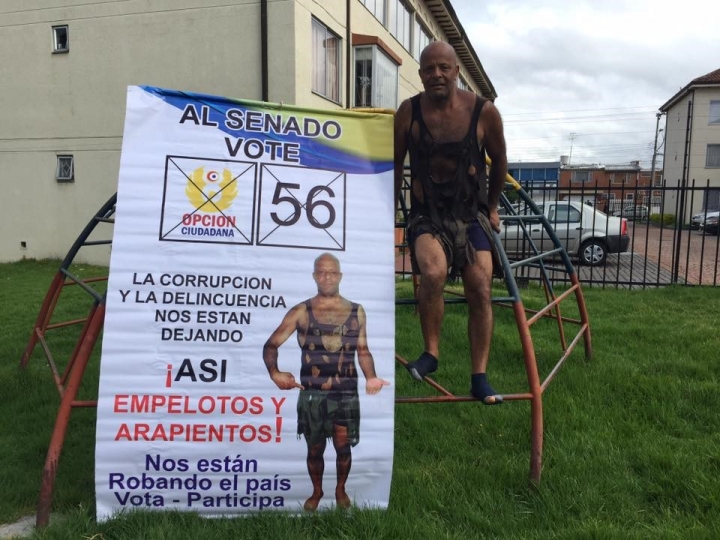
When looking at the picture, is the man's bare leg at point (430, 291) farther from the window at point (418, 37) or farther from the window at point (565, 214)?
the window at point (418, 37)

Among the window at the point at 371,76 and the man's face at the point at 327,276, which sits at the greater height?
the window at the point at 371,76

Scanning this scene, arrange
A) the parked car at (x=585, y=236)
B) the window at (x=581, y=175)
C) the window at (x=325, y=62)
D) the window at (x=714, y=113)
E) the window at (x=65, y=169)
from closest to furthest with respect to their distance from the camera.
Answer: the parked car at (x=585, y=236) < the window at (x=325, y=62) < the window at (x=65, y=169) < the window at (x=714, y=113) < the window at (x=581, y=175)

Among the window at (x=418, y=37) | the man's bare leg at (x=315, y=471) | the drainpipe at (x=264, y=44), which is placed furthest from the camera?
the window at (x=418, y=37)

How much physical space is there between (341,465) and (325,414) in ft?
0.81

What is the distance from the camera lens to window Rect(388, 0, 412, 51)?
60.8 ft

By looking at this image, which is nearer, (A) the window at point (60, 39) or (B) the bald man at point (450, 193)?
(B) the bald man at point (450, 193)

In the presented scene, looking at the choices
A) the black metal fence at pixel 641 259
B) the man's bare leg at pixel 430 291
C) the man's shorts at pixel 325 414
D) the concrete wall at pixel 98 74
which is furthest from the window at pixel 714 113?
the man's shorts at pixel 325 414

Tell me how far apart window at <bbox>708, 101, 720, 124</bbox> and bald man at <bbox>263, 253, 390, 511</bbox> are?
141 feet

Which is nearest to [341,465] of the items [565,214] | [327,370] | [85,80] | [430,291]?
[327,370]

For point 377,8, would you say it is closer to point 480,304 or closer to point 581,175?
point 480,304

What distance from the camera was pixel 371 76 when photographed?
14992 mm

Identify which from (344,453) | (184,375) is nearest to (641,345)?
(344,453)

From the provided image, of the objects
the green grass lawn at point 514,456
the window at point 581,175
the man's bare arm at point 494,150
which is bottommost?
the green grass lawn at point 514,456

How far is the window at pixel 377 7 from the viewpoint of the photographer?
632 inches
